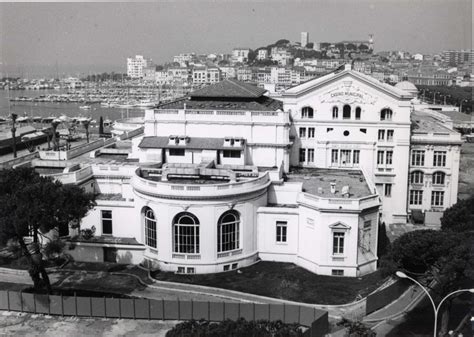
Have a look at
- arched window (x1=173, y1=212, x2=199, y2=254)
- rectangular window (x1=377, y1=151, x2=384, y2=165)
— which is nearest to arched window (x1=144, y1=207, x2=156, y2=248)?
arched window (x1=173, y1=212, x2=199, y2=254)

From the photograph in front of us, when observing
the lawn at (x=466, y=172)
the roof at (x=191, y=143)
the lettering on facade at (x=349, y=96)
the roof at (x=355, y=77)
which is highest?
the roof at (x=355, y=77)

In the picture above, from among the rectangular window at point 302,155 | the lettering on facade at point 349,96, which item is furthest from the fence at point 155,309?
the lettering on facade at point 349,96

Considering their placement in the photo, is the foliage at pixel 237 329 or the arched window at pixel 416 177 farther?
the arched window at pixel 416 177

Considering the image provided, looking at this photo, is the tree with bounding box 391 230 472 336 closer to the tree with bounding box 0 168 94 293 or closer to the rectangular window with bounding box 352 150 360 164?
the tree with bounding box 0 168 94 293

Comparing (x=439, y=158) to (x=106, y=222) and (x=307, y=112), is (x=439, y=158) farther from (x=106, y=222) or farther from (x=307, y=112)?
(x=106, y=222)

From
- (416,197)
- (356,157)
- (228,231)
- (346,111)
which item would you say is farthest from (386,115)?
(228,231)

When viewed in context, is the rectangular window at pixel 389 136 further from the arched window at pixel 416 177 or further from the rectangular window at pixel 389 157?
the arched window at pixel 416 177
